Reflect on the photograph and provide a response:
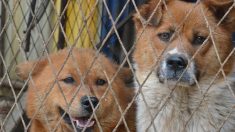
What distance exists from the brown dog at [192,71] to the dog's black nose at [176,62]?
0.03 m

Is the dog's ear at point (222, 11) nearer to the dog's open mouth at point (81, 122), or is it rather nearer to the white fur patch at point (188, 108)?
the white fur patch at point (188, 108)

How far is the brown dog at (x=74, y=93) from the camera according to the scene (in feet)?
13.9

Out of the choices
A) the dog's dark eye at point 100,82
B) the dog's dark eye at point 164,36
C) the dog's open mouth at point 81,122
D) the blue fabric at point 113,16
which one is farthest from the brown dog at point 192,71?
the blue fabric at point 113,16

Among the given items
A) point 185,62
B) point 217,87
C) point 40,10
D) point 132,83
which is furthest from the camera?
point 40,10

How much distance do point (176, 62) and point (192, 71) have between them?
0.55ft

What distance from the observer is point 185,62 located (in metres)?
4.06

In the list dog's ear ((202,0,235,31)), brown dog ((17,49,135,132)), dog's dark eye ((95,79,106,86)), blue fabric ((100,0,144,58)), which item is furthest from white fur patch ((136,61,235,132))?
blue fabric ((100,0,144,58))

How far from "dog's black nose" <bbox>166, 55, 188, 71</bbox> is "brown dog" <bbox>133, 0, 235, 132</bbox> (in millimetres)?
30

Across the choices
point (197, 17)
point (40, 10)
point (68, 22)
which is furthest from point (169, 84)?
point (68, 22)

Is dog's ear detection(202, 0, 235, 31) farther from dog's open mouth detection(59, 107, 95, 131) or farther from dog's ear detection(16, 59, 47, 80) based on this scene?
dog's ear detection(16, 59, 47, 80)

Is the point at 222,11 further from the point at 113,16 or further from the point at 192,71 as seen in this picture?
the point at 113,16

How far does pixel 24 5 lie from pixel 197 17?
8.49 ft

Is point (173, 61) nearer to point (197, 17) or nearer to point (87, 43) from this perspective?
point (197, 17)

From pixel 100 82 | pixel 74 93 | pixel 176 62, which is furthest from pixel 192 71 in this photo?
pixel 74 93
